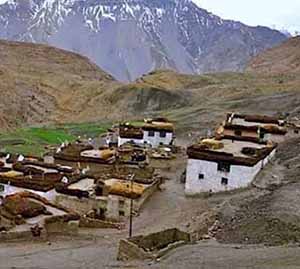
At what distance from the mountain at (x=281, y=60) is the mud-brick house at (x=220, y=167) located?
6471 cm

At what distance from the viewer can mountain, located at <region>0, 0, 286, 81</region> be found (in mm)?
158375

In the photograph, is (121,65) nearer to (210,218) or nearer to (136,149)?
(136,149)

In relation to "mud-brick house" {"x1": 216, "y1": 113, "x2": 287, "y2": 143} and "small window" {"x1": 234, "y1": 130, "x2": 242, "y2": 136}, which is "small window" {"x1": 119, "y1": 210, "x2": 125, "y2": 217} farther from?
"small window" {"x1": 234, "y1": 130, "x2": 242, "y2": 136}

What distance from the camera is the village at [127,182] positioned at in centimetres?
2819

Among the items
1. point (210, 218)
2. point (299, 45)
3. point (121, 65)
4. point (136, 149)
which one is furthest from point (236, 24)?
point (210, 218)

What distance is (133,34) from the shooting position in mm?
167125

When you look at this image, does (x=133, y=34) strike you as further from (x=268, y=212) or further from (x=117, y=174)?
(x=268, y=212)

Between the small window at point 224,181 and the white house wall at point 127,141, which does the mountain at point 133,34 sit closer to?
the white house wall at point 127,141

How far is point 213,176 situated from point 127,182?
3.91 metres

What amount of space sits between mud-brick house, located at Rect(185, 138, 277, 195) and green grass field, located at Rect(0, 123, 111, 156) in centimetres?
1709

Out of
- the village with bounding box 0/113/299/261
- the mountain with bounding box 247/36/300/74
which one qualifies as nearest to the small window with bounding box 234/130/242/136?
the village with bounding box 0/113/299/261

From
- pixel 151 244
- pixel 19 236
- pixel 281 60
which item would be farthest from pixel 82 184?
pixel 281 60

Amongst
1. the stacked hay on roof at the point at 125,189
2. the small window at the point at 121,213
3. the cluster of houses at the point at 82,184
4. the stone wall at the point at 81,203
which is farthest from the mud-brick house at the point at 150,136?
the small window at the point at 121,213

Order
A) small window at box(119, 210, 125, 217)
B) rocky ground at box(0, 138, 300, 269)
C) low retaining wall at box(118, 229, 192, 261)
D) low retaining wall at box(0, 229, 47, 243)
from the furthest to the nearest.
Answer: small window at box(119, 210, 125, 217)
low retaining wall at box(0, 229, 47, 243)
low retaining wall at box(118, 229, 192, 261)
rocky ground at box(0, 138, 300, 269)
